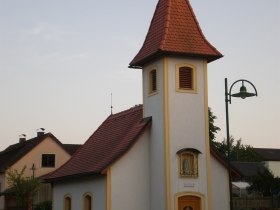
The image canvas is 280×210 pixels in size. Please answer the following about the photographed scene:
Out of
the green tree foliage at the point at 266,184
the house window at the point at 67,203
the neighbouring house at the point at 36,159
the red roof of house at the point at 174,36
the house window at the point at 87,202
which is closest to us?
the red roof of house at the point at 174,36

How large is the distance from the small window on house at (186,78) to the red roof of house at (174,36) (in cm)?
73

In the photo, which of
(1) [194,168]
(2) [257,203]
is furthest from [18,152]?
(1) [194,168]

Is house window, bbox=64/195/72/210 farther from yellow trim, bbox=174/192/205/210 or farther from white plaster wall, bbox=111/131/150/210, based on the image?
yellow trim, bbox=174/192/205/210

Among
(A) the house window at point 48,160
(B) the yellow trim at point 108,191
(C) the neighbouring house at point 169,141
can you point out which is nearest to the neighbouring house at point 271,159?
(A) the house window at point 48,160

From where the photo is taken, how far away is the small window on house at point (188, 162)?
26656 mm

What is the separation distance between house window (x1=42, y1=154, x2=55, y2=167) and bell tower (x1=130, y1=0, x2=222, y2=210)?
31609mm

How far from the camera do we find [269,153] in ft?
358

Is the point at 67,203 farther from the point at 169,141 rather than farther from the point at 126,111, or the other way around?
the point at 169,141

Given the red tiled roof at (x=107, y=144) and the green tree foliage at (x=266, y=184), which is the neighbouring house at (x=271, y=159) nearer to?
the green tree foliage at (x=266, y=184)

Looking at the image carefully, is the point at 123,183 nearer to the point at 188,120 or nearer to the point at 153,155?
the point at 153,155

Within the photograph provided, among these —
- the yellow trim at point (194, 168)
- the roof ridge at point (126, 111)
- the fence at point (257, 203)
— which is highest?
the roof ridge at point (126, 111)

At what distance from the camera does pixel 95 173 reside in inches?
1075

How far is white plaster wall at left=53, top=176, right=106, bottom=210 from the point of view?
27.7 m

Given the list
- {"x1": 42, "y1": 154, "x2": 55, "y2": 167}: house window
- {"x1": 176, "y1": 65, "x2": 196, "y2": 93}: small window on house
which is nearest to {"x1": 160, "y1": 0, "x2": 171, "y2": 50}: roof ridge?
{"x1": 176, "y1": 65, "x2": 196, "y2": 93}: small window on house
